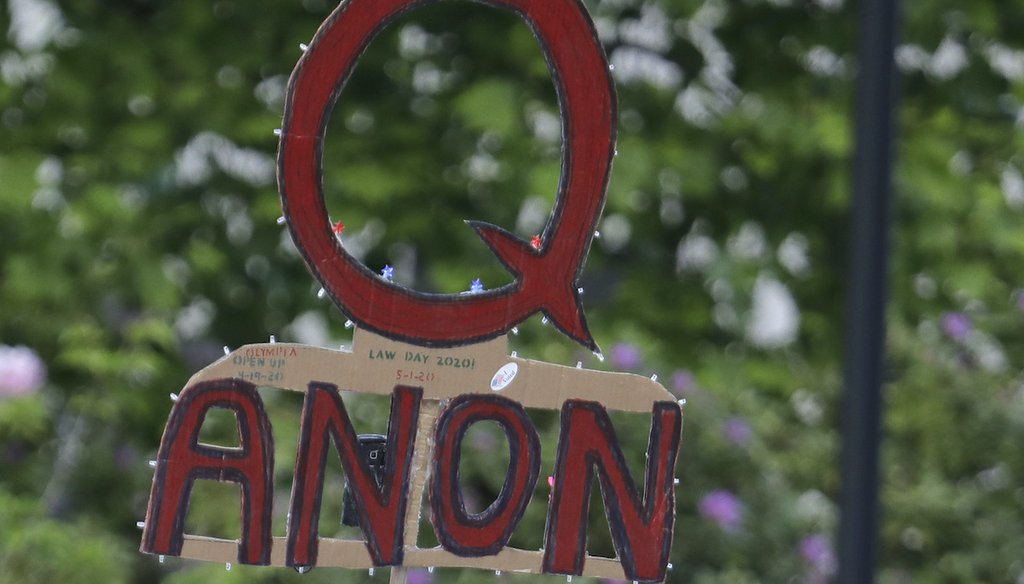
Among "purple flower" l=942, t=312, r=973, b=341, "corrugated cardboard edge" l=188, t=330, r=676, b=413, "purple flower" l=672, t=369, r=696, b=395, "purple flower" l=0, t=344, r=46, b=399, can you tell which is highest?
"purple flower" l=942, t=312, r=973, b=341

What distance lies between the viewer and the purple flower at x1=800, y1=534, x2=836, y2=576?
2898 mm

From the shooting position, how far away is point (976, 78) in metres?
3.80

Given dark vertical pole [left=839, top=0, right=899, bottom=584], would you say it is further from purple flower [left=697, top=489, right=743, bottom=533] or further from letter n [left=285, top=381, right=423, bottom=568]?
letter n [left=285, top=381, right=423, bottom=568]

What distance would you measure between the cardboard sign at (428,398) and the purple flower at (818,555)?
1.55m

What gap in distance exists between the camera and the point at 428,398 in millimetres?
1383

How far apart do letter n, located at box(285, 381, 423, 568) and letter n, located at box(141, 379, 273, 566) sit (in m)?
0.03

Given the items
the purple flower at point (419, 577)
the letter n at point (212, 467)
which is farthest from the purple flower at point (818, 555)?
the letter n at point (212, 467)

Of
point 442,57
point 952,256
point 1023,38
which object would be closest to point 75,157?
point 442,57

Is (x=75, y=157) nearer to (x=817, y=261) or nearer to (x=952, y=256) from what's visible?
(x=817, y=261)

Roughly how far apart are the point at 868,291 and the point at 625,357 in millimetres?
606

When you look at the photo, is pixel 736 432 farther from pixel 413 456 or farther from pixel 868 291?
pixel 413 456

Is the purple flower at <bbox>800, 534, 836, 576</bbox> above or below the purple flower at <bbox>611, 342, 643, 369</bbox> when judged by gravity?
below

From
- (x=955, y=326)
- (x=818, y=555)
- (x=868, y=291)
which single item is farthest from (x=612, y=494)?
(x=955, y=326)

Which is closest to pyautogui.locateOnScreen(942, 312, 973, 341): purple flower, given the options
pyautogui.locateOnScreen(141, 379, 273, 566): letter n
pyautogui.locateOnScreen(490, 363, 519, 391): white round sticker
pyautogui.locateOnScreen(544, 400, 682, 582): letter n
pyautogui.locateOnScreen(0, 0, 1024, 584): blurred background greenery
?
pyautogui.locateOnScreen(0, 0, 1024, 584): blurred background greenery
